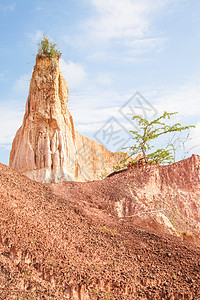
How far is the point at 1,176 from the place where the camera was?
213 inches

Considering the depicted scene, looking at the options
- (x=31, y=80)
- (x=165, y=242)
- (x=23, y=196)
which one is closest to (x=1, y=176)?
(x=23, y=196)

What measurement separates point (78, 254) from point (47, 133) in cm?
910

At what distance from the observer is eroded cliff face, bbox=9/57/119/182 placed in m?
12.2

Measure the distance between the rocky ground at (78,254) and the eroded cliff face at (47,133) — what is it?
633 centimetres

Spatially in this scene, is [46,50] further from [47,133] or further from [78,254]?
[78,254]

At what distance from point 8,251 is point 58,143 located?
9198mm

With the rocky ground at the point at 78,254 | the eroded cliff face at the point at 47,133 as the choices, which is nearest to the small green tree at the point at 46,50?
the eroded cliff face at the point at 47,133

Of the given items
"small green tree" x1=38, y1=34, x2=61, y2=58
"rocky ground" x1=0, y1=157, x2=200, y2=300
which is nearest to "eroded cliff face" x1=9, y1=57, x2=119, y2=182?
"small green tree" x1=38, y1=34, x2=61, y2=58

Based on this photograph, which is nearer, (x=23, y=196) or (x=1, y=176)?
(x=23, y=196)

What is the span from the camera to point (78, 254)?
3795mm

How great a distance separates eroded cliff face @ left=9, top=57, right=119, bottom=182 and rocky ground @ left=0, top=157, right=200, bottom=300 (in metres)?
6.33

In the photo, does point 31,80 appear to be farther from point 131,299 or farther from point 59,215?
point 131,299

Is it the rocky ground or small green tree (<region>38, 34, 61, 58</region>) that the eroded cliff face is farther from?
the rocky ground

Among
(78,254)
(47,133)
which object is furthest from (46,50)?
(78,254)
